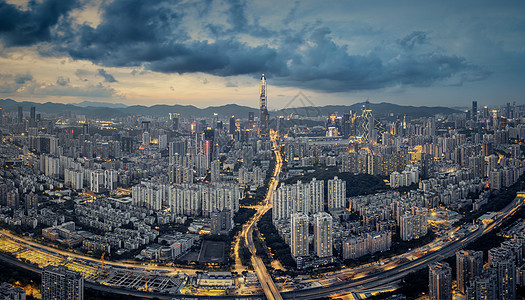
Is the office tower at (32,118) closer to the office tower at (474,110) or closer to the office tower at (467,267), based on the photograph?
the office tower at (467,267)

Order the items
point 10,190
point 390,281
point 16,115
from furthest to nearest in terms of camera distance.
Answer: point 16,115 < point 10,190 < point 390,281

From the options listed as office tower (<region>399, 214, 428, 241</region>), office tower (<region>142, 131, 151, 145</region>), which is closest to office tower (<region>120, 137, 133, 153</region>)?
office tower (<region>142, 131, 151, 145</region>)

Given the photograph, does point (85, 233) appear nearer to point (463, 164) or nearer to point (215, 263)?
point (215, 263)

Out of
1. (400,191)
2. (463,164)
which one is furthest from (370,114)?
(400,191)

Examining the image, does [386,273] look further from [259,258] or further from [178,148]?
[178,148]

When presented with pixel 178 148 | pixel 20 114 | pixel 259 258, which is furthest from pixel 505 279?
pixel 20 114

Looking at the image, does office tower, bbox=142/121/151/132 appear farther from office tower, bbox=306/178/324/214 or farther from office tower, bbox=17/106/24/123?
office tower, bbox=306/178/324/214

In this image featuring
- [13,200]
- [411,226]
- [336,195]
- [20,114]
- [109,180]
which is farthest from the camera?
[20,114]
